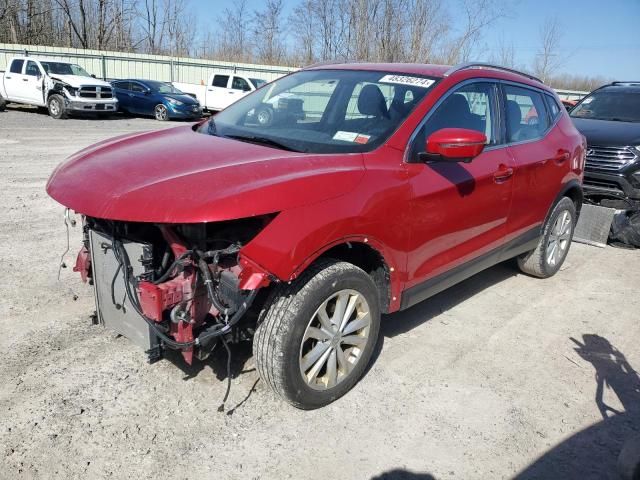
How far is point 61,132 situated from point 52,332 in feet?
40.1

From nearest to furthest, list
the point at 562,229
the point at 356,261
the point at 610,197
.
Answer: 1. the point at 356,261
2. the point at 562,229
3. the point at 610,197

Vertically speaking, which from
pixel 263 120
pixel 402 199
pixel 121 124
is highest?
pixel 263 120

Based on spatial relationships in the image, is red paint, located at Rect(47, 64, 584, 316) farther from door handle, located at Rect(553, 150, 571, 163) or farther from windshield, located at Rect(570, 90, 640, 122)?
A: windshield, located at Rect(570, 90, 640, 122)

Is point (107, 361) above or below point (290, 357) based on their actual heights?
below

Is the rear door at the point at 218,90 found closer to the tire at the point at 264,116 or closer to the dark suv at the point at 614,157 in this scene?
the dark suv at the point at 614,157

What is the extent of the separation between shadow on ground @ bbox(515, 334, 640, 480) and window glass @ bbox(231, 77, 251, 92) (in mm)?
19919

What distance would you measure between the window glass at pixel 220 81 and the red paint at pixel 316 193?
1911 cm

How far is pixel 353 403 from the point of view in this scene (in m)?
3.16

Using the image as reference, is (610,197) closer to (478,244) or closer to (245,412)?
(478,244)

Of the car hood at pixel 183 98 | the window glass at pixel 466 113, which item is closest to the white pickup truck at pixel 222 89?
the car hood at pixel 183 98

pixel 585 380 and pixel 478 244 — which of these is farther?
pixel 478 244

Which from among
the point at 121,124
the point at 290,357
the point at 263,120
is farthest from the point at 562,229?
the point at 121,124

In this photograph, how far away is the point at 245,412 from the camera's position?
118 inches

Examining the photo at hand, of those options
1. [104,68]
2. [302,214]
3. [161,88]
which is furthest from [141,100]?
[302,214]
